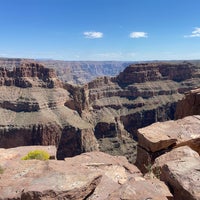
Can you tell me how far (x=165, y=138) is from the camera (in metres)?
18.0

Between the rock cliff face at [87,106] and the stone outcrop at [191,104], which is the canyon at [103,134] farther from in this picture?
the rock cliff face at [87,106]

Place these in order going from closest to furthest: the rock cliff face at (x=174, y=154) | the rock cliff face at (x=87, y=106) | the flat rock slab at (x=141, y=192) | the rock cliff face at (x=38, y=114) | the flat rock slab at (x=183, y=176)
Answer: the flat rock slab at (x=141, y=192), the flat rock slab at (x=183, y=176), the rock cliff face at (x=174, y=154), the rock cliff face at (x=38, y=114), the rock cliff face at (x=87, y=106)

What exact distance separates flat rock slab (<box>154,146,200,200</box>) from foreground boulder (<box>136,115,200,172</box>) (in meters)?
4.00

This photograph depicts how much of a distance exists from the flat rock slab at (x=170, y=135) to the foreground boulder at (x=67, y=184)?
13.1 feet

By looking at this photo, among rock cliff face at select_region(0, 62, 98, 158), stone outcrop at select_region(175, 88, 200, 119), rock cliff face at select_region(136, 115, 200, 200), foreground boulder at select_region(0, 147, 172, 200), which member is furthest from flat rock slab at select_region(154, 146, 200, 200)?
rock cliff face at select_region(0, 62, 98, 158)

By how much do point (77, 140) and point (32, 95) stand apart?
Result: 36832mm

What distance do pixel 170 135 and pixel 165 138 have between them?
2.00ft

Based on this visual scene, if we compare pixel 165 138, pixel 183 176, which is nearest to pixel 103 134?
pixel 165 138

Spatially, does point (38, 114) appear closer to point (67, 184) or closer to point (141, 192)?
point (67, 184)

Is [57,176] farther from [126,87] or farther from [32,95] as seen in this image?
[126,87]

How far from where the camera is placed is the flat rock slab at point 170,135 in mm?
17781

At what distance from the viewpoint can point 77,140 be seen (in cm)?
11919

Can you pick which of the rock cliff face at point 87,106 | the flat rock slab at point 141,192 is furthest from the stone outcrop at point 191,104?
the rock cliff face at point 87,106

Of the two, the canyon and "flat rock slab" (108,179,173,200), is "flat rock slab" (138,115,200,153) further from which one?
"flat rock slab" (108,179,173,200)
